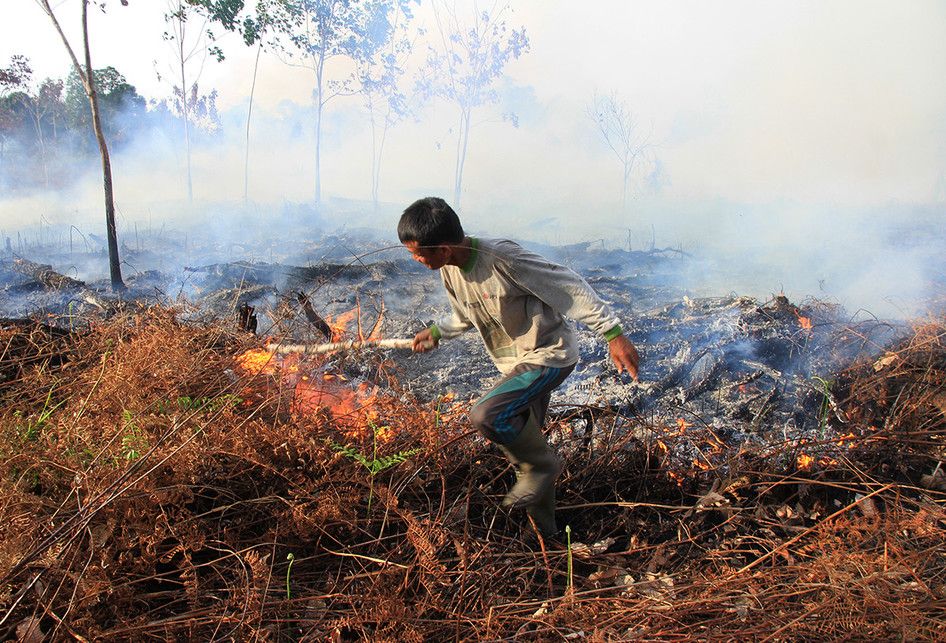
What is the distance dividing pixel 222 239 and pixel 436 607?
15738mm

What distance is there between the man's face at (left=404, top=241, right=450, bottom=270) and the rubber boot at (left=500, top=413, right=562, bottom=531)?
2.88ft

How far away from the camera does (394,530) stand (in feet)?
9.85

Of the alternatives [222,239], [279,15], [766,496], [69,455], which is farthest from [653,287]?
[279,15]

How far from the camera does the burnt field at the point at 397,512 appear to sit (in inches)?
93.0

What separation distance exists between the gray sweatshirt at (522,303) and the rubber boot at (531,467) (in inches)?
13.9

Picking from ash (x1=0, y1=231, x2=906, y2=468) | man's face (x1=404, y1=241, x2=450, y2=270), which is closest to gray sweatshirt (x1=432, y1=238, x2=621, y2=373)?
man's face (x1=404, y1=241, x2=450, y2=270)

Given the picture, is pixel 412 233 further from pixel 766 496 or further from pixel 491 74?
pixel 491 74

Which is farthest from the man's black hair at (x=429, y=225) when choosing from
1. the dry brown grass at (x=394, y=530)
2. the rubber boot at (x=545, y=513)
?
the rubber boot at (x=545, y=513)

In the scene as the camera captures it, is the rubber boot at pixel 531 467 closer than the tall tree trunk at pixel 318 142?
Yes

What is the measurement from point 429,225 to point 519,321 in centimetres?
65

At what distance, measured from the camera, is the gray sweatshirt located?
2.85 m

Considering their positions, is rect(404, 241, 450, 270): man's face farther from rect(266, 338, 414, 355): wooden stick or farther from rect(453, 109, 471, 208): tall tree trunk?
rect(453, 109, 471, 208): tall tree trunk

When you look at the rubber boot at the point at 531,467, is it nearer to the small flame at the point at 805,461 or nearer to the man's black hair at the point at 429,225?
the man's black hair at the point at 429,225

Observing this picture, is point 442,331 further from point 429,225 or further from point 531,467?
point 531,467
